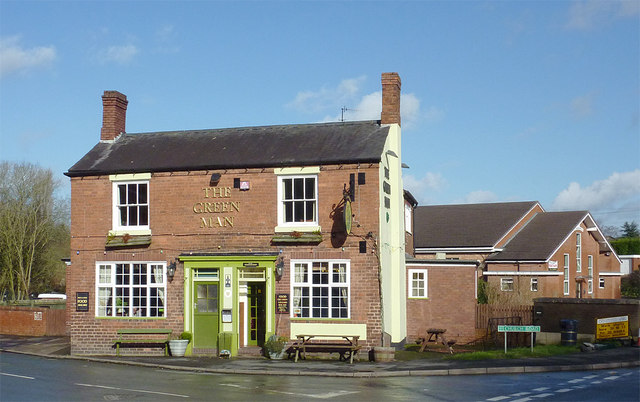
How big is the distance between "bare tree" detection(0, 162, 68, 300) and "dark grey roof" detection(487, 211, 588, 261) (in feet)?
107

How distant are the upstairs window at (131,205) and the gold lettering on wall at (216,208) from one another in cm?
199

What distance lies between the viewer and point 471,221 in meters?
47.6

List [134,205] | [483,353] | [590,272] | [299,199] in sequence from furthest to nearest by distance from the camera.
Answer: [590,272] < [134,205] < [299,199] < [483,353]

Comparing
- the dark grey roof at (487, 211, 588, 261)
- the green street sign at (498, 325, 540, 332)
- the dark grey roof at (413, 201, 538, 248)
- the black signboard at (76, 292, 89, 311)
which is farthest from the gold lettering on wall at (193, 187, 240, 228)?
the dark grey roof at (487, 211, 588, 261)

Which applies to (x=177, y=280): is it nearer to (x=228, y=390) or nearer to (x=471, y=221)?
(x=228, y=390)

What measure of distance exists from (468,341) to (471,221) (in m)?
17.9

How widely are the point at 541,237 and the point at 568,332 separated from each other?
55.7 feet

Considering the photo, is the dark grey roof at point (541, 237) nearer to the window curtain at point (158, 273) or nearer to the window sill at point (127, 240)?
the window curtain at point (158, 273)

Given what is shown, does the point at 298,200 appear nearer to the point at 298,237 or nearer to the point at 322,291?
the point at 298,237

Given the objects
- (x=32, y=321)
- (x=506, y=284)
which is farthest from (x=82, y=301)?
(x=506, y=284)

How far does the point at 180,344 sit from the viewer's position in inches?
977

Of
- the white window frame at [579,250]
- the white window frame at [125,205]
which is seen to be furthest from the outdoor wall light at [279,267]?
the white window frame at [579,250]

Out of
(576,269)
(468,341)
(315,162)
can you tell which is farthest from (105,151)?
(576,269)

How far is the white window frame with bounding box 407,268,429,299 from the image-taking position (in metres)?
31.5
